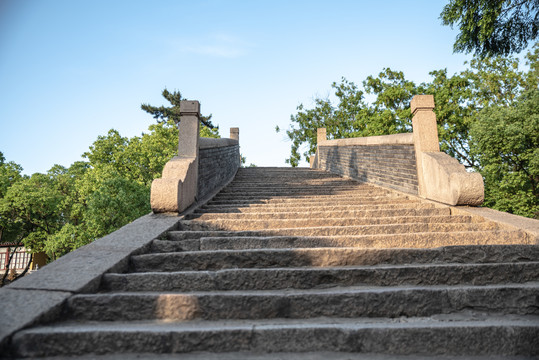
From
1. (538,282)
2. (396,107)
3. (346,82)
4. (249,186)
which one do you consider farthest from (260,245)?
(346,82)

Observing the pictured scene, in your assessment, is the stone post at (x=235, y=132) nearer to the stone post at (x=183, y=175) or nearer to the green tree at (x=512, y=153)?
the stone post at (x=183, y=175)

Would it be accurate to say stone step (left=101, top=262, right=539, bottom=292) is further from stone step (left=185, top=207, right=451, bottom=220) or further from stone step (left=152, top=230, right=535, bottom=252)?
stone step (left=185, top=207, right=451, bottom=220)

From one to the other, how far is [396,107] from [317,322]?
Result: 70.5 ft

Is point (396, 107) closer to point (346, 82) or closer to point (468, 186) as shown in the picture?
point (346, 82)

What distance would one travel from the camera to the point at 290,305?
2309 mm

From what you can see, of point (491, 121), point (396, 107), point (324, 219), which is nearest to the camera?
point (324, 219)

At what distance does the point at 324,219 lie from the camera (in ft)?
13.5

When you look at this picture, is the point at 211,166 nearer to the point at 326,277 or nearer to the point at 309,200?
the point at 309,200

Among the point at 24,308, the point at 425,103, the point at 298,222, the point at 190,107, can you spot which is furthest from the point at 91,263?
the point at 425,103

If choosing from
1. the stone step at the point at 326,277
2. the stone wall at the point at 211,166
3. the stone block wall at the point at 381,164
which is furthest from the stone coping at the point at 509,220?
the stone wall at the point at 211,166

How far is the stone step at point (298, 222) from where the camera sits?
3.99 meters

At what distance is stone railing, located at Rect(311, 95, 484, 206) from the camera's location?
4.30 meters

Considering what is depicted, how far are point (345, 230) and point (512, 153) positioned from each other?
1614 cm

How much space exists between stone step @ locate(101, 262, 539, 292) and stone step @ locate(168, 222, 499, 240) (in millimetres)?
1008
